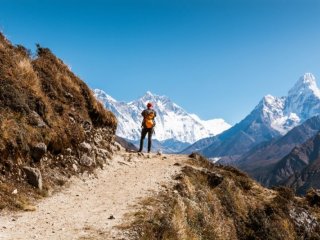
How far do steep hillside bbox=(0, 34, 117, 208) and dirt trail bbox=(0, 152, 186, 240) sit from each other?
0.94 m

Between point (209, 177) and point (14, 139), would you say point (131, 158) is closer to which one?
point (209, 177)

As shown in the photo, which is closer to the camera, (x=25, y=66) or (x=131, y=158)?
(x=25, y=66)

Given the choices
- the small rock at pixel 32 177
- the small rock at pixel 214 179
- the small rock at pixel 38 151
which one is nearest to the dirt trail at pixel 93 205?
the small rock at pixel 32 177

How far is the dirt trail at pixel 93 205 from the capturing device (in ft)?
47.5

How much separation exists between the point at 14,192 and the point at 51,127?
598 cm

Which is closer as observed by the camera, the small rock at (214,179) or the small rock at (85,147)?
the small rock at (85,147)

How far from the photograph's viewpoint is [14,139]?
19.2m

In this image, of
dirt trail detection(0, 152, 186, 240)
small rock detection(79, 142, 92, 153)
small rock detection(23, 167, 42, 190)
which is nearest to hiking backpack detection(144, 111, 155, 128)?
dirt trail detection(0, 152, 186, 240)

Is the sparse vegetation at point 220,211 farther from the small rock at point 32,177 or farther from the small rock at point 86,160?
the small rock at point 86,160

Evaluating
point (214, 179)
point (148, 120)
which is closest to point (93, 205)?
point (214, 179)

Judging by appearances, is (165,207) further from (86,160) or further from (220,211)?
(86,160)

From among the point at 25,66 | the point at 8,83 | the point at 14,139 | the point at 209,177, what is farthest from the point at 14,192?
the point at 209,177

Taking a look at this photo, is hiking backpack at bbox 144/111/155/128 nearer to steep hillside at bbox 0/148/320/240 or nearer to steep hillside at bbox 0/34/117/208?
steep hillside at bbox 0/148/320/240

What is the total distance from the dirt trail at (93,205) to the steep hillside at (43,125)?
3.09ft
